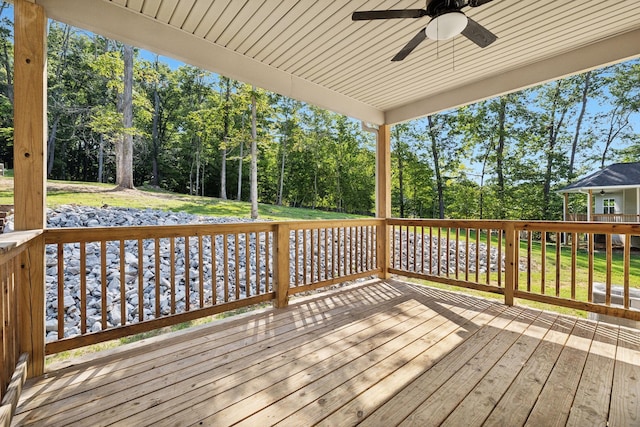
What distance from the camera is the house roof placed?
9688 millimetres

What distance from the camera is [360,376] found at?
1.83 metres

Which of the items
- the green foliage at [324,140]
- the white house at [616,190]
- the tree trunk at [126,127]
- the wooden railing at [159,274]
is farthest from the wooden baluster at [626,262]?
the tree trunk at [126,127]

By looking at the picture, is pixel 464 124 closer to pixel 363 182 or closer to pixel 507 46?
pixel 363 182

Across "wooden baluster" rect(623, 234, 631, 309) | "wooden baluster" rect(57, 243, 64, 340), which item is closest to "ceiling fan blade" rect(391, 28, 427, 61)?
"wooden baluster" rect(623, 234, 631, 309)

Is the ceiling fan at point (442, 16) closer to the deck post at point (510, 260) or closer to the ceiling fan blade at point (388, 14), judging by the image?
the ceiling fan blade at point (388, 14)

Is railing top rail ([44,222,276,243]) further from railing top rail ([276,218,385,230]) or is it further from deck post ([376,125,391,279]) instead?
deck post ([376,125,391,279])

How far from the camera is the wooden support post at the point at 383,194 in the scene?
4403mm

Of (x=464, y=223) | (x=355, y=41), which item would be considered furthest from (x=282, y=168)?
(x=355, y=41)

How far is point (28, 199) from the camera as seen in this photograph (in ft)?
6.17

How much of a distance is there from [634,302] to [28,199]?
5.60 meters

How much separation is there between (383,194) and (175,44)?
3187 mm

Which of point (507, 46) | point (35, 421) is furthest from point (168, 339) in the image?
point (507, 46)

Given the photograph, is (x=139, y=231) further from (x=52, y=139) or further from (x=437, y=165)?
(x=437, y=165)

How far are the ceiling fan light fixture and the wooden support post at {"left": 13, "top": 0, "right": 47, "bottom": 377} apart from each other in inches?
102
